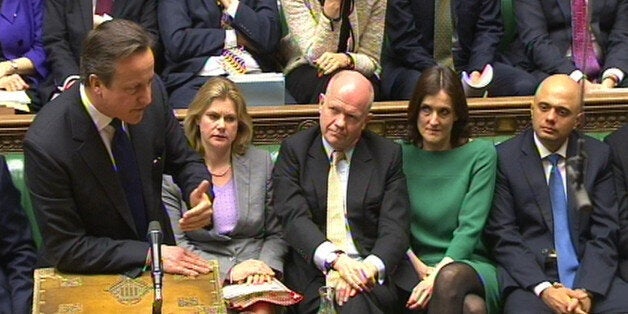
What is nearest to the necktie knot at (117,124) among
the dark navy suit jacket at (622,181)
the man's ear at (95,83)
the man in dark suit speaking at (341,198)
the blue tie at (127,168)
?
the blue tie at (127,168)

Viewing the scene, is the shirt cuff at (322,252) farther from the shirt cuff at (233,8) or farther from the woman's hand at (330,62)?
the shirt cuff at (233,8)

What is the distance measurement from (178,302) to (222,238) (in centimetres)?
92

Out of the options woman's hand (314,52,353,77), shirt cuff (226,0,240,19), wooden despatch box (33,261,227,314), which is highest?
shirt cuff (226,0,240,19)

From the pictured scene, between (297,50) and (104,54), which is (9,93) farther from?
(104,54)

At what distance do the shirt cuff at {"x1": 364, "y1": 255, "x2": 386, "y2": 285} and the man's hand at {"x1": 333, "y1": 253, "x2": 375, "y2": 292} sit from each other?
4 cm

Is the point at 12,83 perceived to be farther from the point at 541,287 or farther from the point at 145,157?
the point at 541,287

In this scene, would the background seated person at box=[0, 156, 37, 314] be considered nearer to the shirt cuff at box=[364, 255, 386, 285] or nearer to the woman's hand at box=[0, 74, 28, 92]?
the woman's hand at box=[0, 74, 28, 92]

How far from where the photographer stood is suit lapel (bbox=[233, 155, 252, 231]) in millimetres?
4512

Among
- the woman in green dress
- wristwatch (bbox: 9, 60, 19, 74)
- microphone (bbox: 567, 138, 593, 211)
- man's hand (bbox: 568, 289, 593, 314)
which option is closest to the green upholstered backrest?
wristwatch (bbox: 9, 60, 19, 74)

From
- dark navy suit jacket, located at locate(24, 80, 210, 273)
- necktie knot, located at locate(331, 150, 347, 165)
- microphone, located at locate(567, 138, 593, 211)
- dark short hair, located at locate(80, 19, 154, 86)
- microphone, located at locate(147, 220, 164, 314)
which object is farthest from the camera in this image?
necktie knot, located at locate(331, 150, 347, 165)

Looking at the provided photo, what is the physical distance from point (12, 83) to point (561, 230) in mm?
2331

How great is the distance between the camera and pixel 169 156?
3.96 metres

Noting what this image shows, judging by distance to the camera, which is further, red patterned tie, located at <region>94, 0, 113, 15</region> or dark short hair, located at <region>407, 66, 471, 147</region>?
red patterned tie, located at <region>94, 0, 113, 15</region>

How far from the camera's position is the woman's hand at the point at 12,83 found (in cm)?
525
